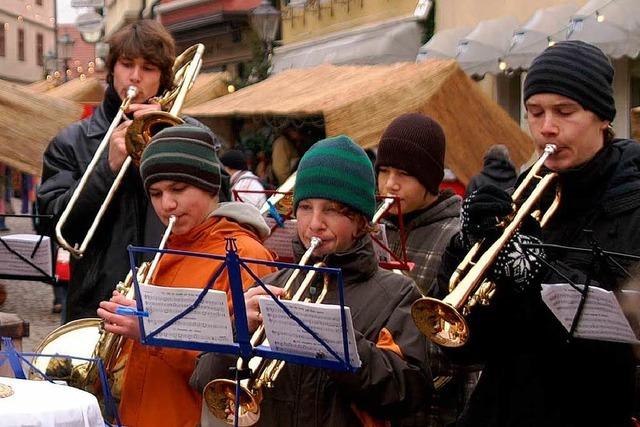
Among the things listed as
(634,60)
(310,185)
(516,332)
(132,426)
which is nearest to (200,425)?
(132,426)

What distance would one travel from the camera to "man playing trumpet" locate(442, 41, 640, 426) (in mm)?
3510

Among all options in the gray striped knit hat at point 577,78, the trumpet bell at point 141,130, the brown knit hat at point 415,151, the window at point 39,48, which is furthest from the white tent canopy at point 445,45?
the window at point 39,48

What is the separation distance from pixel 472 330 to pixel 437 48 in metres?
15.0

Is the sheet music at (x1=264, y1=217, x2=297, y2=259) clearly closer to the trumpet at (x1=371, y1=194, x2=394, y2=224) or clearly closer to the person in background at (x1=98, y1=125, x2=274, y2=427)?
the trumpet at (x1=371, y1=194, x2=394, y2=224)

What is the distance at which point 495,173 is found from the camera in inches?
419

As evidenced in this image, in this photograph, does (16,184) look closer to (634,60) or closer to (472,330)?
(634,60)

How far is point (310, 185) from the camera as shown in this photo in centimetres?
395

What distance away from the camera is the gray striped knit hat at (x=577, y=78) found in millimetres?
3707

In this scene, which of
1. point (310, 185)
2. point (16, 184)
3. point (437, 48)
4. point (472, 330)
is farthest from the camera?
point (16, 184)

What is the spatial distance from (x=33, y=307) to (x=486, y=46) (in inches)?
271

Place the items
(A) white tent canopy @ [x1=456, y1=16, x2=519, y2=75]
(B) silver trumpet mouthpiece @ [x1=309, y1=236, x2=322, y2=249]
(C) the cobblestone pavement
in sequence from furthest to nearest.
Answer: (A) white tent canopy @ [x1=456, y1=16, x2=519, y2=75], (C) the cobblestone pavement, (B) silver trumpet mouthpiece @ [x1=309, y1=236, x2=322, y2=249]

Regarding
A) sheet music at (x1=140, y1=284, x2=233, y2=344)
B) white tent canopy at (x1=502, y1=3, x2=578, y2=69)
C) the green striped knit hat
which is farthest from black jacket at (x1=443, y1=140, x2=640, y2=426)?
white tent canopy at (x1=502, y1=3, x2=578, y2=69)

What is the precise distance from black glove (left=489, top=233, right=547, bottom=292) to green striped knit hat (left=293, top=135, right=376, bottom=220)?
0.58 m

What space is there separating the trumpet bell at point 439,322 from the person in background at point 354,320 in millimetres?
166
